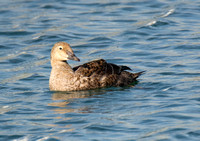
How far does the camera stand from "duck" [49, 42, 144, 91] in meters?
12.5

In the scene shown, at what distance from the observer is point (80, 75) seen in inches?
495

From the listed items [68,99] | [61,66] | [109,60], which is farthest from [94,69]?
[109,60]

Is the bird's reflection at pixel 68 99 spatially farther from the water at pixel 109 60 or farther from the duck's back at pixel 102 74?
the duck's back at pixel 102 74

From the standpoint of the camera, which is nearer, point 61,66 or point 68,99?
point 68,99

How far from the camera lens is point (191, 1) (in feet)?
73.5

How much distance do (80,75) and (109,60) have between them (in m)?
2.89

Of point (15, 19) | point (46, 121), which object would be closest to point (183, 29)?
point (15, 19)

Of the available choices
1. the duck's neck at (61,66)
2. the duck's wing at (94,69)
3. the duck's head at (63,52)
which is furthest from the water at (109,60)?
the duck's head at (63,52)

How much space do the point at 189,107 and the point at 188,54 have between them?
16.5 ft

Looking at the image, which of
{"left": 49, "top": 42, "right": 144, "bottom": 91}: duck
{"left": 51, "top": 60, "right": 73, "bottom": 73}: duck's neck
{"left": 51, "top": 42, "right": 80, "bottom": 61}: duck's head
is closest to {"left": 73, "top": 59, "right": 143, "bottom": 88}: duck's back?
{"left": 49, "top": 42, "right": 144, "bottom": 91}: duck

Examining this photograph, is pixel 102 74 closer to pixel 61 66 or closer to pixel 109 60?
pixel 61 66

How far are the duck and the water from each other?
0.79ft

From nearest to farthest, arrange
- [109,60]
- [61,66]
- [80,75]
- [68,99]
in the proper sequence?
[68,99]
[80,75]
[61,66]
[109,60]

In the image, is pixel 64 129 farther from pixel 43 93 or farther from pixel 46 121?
pixel 43 93
